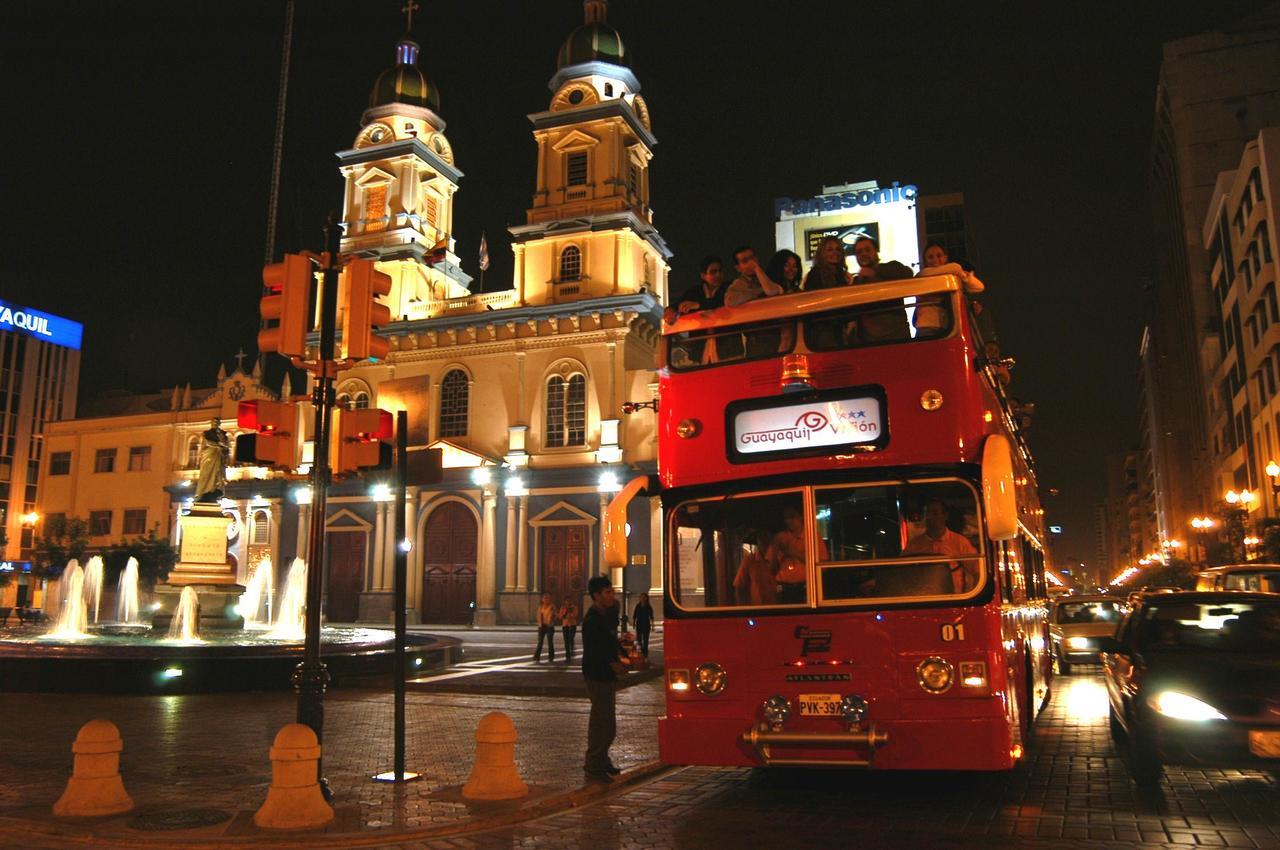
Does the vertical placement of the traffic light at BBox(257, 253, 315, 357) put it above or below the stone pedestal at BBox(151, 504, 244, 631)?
above

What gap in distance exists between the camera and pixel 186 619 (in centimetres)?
2084

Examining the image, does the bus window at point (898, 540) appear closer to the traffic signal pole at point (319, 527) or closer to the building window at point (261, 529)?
the traffic signal pole at point (319, 527)

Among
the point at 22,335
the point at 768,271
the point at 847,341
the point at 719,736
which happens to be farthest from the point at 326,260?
the point at 22,335

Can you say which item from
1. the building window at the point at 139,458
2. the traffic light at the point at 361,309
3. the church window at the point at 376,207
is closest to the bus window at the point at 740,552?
the traffic light at the point at 361,309

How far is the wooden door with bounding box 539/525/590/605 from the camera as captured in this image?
40219 mm

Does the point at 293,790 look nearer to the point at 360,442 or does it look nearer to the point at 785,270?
the point at 360,442

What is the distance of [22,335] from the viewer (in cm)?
7800

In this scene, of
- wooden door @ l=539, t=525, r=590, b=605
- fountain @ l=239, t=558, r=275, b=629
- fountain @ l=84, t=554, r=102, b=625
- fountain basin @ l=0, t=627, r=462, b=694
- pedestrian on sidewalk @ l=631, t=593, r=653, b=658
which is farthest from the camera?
wooden door @ l=539, t=525, r=590, b=605

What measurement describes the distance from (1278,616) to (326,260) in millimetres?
9096

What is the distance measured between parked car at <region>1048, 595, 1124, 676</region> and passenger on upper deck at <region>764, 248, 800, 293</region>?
13.4 meters

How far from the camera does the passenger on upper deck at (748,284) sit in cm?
883

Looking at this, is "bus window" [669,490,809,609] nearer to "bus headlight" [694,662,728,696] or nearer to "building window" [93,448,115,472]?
"bus headlight" [694,662,728,696]

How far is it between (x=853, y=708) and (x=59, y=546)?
5160 centimetres

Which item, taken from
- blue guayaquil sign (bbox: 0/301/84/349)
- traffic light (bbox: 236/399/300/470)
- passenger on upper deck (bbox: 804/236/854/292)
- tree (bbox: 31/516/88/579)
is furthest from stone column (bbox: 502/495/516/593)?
blue guayaquil sign (bbox: 0/301/84/349)
